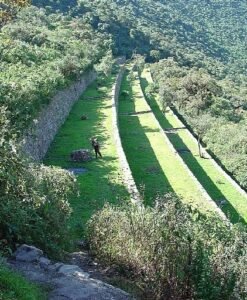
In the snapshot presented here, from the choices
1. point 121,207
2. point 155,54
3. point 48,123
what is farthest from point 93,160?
point 155,54

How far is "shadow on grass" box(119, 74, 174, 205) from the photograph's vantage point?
2856 cm

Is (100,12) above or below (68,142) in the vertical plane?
above

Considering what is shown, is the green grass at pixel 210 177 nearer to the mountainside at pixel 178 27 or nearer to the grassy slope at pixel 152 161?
Answer: the grassy slope at pixel 152 161

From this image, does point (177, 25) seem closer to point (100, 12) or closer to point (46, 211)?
point (100, 12)

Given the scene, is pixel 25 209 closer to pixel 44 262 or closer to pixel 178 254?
pixel 44 262

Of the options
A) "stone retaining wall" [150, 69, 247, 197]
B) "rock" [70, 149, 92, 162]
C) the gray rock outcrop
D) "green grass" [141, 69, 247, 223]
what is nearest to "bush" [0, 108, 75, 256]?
the gray rock outcrop

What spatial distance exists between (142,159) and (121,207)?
20343 mm

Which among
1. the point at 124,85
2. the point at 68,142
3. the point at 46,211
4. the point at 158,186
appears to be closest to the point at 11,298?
the point at 46,211

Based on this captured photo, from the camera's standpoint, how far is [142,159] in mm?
34469

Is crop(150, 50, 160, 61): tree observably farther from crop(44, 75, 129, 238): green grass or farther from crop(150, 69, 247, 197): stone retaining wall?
crop(44, 75, 129, 238): green grass

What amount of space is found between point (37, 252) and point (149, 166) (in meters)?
21.6

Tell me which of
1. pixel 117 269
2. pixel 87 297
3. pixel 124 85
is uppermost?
pixel 87 297

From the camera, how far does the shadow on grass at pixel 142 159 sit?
28.6m

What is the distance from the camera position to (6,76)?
33.2m
